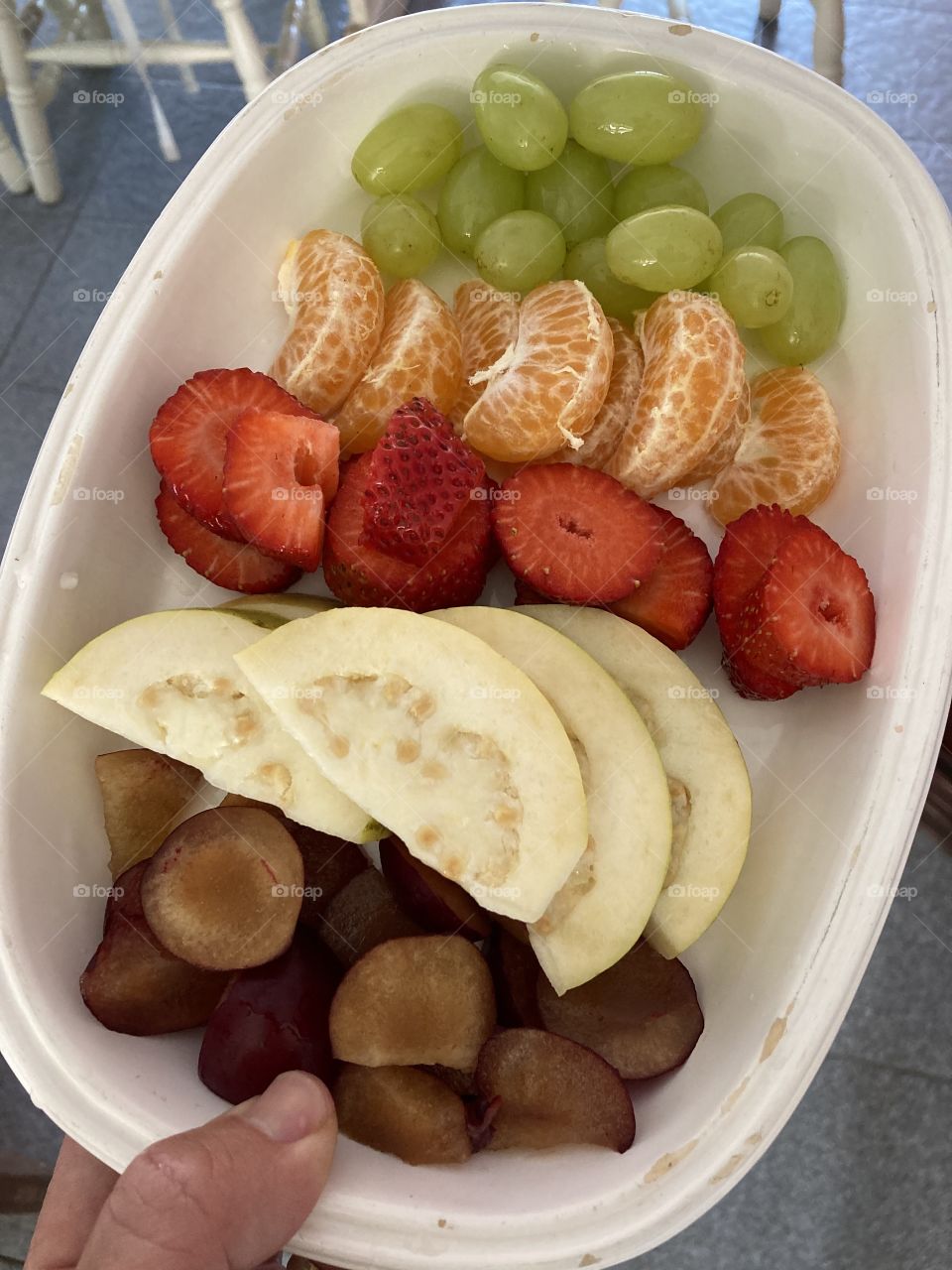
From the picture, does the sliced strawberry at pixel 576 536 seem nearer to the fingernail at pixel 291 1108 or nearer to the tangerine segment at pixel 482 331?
the tangerine segment at pixel 482 331

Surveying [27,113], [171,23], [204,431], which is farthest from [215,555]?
[171,23]

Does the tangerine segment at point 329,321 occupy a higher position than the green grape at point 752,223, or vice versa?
the green grape at point 752,223

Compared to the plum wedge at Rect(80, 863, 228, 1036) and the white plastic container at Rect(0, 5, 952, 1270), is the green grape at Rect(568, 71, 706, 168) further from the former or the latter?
the plum wedge at Rect(80, 863, 228, 1036)

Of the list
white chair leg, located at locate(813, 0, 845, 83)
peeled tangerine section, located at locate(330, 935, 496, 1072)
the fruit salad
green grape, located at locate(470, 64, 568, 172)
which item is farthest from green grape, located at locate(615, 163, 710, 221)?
peeled tangerine section, located at locate(330, 935, 496, 1072)

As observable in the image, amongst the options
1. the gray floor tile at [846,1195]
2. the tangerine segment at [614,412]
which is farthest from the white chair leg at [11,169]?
the gray floor tile at [846,1195]

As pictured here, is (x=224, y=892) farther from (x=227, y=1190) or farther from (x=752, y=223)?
(x=752, y=223)

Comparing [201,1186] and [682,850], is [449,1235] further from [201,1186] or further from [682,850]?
[682,850]
